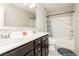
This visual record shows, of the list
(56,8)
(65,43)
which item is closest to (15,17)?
(56,8)

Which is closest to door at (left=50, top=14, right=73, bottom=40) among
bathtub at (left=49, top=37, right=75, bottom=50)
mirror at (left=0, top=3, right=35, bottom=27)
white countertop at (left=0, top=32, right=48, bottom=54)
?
bathtub at (left=49, top=37, right=75, bottom=50)

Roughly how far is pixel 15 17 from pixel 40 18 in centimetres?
126

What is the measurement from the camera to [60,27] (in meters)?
3.71

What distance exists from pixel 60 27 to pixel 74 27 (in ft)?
1.69

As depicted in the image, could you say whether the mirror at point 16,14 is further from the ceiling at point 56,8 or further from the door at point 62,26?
the door at point 62,26

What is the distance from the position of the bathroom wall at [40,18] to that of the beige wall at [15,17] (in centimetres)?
62

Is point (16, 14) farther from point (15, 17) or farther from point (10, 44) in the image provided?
point (10, 44)

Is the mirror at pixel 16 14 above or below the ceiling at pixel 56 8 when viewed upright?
below

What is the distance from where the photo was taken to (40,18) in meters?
3.23

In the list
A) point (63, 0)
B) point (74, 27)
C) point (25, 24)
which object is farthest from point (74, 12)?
point (25, 24)

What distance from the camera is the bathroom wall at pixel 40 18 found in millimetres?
3076

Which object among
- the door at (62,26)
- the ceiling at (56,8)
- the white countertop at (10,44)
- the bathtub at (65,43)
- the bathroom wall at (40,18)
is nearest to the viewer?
the white countertop at (10,44)

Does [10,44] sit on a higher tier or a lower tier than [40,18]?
lower

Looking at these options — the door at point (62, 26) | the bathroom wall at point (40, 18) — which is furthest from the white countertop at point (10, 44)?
the door at point (62, 26)
